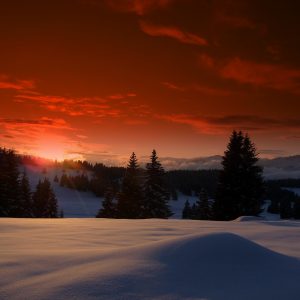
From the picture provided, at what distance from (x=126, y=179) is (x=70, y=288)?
111 ft

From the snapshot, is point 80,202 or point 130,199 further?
point 80,202

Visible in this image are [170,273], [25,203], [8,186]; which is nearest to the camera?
[170,273]

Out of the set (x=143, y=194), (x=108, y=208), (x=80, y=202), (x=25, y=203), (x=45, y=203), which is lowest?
(x=80, y=202)

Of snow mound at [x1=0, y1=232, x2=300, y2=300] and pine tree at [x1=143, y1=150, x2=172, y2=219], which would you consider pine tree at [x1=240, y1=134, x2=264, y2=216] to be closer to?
pine tree at [x1=143, y1=150, x2=172, y2=219]

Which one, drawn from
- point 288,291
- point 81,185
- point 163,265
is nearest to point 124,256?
point 163,265

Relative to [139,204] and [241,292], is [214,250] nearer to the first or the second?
[241,292]

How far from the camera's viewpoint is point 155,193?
3553 cm

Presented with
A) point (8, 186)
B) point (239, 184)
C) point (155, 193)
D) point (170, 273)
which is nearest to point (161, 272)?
point (170, 273)

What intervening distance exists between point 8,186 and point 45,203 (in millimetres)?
14403

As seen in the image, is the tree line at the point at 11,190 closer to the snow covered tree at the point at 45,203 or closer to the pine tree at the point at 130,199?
the snow covered tree at the point at 45,203

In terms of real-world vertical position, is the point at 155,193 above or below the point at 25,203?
above

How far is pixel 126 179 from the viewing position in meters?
36.8

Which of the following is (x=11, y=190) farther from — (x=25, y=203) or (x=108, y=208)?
(x=108, y=208)

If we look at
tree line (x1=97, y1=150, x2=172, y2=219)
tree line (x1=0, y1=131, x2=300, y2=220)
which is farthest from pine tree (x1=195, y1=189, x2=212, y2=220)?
tree line (x1=97, y1=150, x2=172, y2=219)
